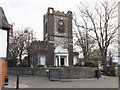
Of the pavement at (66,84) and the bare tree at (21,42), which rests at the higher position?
the bare tree at (21,42)

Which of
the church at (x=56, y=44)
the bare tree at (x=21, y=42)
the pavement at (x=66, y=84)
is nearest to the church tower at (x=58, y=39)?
the church at (x=56, y=44)

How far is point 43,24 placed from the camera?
44.2 metres

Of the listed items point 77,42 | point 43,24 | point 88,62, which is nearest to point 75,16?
point 77,42

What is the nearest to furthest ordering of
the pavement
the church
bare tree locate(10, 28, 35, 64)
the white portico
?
the pavement
bare tree locate(10, 28, 35, 64)
the church
the white portico

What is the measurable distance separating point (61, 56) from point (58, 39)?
182 inches

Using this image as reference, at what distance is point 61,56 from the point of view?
38.1 metres

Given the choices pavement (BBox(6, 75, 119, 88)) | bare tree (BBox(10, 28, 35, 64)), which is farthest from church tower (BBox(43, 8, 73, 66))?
pavement (BBox(6, 75, 119, 88))

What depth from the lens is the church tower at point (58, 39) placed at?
3750cm

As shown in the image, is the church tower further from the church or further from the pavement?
the pavement

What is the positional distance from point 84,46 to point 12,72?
52.6ft

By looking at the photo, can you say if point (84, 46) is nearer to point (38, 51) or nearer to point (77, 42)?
point (77, 42)

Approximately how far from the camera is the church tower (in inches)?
1476

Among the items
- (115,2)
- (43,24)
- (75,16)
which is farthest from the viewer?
(43,24)

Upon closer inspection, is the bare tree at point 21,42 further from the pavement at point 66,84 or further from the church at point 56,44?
the pavement at point 66,84
